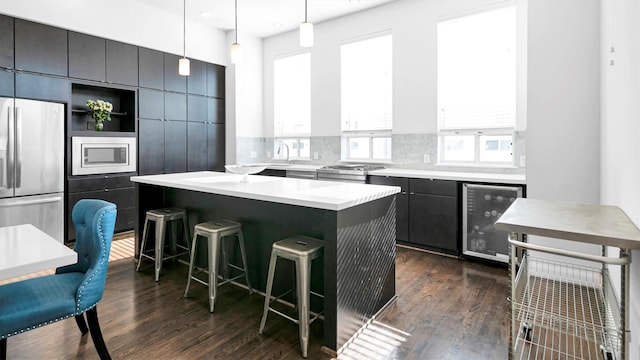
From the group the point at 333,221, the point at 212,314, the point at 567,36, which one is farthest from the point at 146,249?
the point at 567,36

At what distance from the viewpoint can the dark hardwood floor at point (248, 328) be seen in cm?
220

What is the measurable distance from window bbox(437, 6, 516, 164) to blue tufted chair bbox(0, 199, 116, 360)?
156 inches

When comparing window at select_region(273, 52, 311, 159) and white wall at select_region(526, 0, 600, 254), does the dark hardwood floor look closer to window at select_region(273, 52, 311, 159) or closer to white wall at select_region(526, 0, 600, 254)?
white wall at select_region(526, 0, 600, 254)

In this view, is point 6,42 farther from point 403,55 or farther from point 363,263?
point 403,55

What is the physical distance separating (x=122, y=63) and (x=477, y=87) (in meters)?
4.77

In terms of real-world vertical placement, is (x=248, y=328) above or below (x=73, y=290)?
below

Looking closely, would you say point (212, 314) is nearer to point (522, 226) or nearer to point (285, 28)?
point (522, 226)

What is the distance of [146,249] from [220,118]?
3133 mm

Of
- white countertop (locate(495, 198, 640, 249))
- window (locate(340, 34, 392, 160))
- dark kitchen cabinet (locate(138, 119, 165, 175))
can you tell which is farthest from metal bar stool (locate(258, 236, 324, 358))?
dark kitchen cabinet (locate(138, 119, 165, 175))

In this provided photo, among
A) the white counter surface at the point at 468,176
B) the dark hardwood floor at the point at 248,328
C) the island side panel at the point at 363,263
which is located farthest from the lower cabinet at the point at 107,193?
the island side panel at the point at 363,263

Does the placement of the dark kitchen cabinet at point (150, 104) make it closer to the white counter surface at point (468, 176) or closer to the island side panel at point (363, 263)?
the white counter surface at point (468, 176)

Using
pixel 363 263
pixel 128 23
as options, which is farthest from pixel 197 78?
pixel 363 263

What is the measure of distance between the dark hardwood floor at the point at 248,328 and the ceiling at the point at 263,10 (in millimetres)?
3956

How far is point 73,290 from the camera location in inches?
76.0
